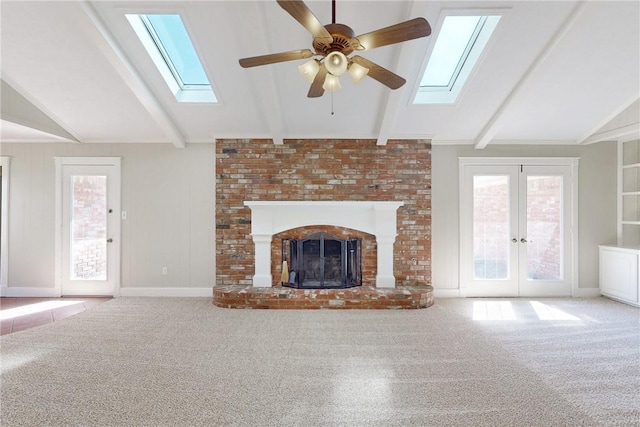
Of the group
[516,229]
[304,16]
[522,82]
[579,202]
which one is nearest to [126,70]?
[304,16]

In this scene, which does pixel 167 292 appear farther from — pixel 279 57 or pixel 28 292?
pixel 279 57

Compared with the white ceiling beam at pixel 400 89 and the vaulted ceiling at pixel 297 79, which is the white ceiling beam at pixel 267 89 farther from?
the white ceiling beam at pixel 400 89

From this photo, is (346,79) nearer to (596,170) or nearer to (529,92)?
(529,92)

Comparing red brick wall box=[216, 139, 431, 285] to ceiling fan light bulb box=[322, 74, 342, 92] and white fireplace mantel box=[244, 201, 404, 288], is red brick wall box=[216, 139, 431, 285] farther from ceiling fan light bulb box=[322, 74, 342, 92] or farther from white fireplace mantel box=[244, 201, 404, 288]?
ceiling fan light bulb box=[322, 74, 342, 92]

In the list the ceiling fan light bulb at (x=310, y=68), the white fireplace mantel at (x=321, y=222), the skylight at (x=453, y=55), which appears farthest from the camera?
the white fireplace mantel at (x=321, y=222)

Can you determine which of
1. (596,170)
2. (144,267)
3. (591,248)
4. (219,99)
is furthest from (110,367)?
(596,170)

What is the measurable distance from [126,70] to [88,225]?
2747mm

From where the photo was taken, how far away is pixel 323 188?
4.89 metres

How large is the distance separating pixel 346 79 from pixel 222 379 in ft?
10.7

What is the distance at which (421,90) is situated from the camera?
13.7 feet

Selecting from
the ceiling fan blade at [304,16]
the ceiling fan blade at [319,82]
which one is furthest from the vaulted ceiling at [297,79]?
the ceiling fan blade at [304,16]

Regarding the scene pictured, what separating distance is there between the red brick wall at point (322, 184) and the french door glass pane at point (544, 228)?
5.23 feet

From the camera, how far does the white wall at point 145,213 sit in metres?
4.96

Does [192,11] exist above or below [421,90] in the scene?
above
